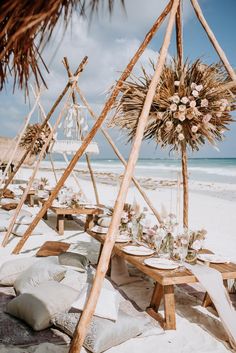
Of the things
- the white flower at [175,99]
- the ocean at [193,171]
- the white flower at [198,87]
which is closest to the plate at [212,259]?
the white flower at [175,99]

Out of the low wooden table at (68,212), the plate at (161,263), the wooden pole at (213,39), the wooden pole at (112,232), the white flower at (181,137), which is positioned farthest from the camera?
the low wooden table at (68,212)

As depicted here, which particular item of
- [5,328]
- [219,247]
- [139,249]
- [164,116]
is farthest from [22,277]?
[219,247]

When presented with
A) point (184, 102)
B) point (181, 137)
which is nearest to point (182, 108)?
point (184, 102)

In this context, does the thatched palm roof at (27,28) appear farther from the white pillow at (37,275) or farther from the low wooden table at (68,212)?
the low wooden table at (68,212)

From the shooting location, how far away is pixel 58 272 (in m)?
4.05

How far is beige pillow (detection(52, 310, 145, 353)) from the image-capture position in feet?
9.52

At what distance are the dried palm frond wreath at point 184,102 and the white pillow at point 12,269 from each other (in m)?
2.17

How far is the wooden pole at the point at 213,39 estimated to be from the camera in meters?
3.71

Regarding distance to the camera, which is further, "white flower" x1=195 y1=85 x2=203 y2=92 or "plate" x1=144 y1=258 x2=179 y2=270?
"white flower" x1=195 y1=85 x2=203 y2=92

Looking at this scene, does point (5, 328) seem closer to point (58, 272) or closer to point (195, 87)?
point (58, 272)

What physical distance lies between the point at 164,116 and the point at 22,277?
261 centimetres

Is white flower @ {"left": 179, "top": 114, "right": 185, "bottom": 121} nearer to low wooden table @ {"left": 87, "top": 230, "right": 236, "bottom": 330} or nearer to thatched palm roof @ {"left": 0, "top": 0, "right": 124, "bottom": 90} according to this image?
low wooden table @ {"left": 87, "top": 230, "right": 236, "bottom": 330}

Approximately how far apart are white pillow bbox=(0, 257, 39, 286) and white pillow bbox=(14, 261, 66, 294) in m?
0.21

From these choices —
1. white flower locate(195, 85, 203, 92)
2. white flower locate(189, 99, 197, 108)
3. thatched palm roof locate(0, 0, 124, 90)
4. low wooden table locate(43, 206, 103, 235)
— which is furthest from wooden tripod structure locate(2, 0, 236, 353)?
low wooden table locate(43, 206, 103, 235)
